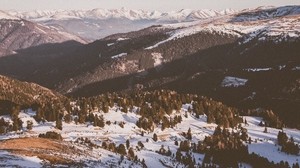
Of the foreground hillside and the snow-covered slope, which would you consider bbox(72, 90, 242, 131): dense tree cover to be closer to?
the foreground hillside

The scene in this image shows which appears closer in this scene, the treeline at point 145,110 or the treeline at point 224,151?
the treeline at point 224,151

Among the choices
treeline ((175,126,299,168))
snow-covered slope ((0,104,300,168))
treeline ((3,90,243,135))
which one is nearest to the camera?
snow-covered slope ((0,104,300,168))

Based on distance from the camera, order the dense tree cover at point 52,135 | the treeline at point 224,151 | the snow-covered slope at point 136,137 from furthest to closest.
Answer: the treeline at point 224,151 < the dense tree cover at point 52,135 < the snow-covered slope at point 136,137

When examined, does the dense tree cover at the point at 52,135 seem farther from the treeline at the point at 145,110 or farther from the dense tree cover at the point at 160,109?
the dense tree cover at the point at 160,109

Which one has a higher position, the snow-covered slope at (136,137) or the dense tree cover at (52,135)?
the dense tree cover at (52,135)

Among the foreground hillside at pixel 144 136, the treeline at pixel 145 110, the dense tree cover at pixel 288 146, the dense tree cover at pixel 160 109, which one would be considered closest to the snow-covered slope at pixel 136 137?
the foreground hillside at pixel 144 136

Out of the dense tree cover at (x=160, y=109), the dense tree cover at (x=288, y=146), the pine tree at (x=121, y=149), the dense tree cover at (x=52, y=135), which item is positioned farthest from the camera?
the dense tree cover at (x=160, y=109)

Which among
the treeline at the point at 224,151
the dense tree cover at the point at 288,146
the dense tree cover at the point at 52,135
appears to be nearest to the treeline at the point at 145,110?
the dense tree cover at the point at 52,135

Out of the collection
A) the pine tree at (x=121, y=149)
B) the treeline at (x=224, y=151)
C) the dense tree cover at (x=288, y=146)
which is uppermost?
the pine tree at (x=121, y=149)

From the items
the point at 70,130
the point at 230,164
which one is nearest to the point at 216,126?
the point at 230,164

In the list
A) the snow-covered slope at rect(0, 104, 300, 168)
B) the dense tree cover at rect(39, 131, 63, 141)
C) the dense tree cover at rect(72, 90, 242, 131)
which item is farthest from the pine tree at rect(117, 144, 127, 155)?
the dense tree cover at rect(72, 90, 242, 131)

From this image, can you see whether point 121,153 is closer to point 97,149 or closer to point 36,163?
point 97,149
